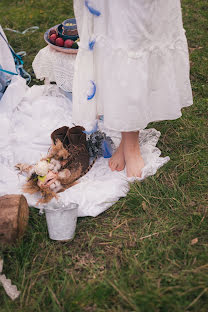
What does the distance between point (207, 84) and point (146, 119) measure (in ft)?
Result: 4.44

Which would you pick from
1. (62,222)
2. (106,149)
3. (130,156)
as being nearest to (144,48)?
(130,156)

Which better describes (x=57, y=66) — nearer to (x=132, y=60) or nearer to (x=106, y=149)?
(x=106, y=149)

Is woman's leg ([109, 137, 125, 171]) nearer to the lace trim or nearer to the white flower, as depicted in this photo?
the white flower

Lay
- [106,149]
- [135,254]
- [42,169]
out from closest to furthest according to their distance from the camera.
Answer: [135,254] → [42,169] → [106,149]

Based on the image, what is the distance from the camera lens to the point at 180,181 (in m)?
2.02

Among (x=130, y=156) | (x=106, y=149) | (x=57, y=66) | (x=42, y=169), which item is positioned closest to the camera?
(x=42, y=169)

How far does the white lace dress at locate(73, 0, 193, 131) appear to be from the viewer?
5.40 ft

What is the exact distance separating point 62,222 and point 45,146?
33.0 inches

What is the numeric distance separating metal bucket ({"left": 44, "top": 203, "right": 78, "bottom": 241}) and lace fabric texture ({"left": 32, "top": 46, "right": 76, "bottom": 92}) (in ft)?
4.16

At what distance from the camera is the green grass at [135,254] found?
1405 mm

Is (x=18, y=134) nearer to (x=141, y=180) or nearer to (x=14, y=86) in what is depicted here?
(x=14, y=86)

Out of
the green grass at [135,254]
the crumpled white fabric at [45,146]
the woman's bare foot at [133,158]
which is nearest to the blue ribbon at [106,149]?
the crumpled white fabric at [45,146]

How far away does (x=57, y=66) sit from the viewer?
2676 mm

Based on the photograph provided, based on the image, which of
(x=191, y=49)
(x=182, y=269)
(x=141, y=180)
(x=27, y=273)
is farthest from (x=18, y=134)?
(x=191, y=49)
